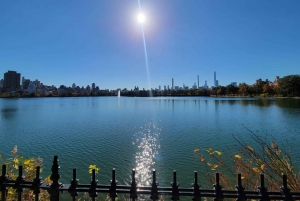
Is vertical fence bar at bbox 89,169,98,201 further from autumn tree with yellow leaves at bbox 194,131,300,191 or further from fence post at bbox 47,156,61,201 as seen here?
autumn tree with yellow leaves at bbox 194,131,300,191

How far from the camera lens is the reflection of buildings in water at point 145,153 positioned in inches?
353

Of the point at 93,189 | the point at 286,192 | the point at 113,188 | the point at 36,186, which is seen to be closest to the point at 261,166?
the point at 286,192

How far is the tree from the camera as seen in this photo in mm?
79000

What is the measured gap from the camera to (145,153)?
1238cm

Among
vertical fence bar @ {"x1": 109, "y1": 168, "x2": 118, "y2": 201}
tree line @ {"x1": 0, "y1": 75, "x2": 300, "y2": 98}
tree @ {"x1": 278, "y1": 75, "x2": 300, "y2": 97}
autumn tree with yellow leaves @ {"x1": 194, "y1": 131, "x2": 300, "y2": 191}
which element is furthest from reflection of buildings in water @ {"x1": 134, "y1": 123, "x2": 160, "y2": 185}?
tree line @ {"x1": 0, "y1": 75, "x2": 300, "y2": 98}

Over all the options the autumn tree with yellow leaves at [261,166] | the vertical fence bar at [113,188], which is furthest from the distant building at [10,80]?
the vertical fence bar at [113,188]

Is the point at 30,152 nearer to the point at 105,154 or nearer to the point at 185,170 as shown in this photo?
the point at 105,154

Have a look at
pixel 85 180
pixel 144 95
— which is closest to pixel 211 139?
pixel 85 180

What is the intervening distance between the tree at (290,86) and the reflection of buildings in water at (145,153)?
285 ft

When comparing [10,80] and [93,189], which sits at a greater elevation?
[10,80]

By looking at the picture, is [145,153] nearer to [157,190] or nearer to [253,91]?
[157,190]

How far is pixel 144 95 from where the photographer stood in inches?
7200

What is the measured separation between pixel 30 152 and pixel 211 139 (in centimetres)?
1349

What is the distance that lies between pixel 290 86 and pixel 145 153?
92.7 metres
